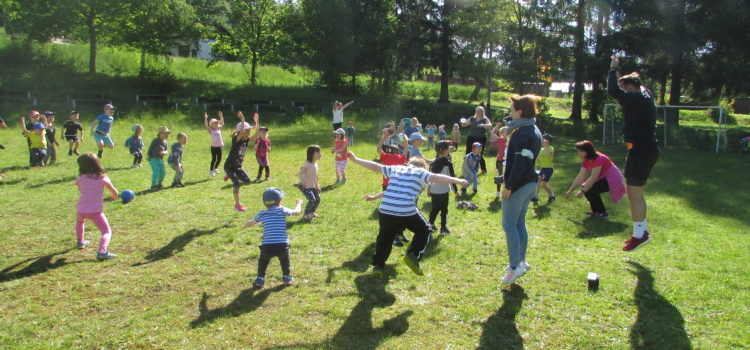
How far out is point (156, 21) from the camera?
106 feet

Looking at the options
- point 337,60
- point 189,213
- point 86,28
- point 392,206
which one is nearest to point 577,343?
point 392,206

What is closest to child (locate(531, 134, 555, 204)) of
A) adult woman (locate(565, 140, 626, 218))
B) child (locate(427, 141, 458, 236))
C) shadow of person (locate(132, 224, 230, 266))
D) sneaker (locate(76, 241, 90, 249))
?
adult woman (locate(565, 140, 626, 218))

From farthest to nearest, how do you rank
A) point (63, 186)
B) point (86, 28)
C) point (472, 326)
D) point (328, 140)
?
point (86, 28) → point (328, 140) → point (63, 186) → point (472, 326)

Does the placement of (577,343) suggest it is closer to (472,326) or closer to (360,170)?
(472,326)

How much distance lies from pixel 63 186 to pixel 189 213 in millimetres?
4575

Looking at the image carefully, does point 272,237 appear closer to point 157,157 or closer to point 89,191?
point 89,191

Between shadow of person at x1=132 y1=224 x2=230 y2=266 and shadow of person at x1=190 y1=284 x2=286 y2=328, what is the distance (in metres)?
1.72

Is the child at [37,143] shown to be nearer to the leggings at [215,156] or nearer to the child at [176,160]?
the child at [176,160]

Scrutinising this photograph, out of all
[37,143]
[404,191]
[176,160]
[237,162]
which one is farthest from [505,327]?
[37,143]

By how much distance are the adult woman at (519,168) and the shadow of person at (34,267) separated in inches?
241

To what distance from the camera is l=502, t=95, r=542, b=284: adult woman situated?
207 inches

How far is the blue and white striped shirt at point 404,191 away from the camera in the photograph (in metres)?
5.62

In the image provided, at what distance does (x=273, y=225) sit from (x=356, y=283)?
1.29m

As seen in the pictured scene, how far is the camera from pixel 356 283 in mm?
6035
